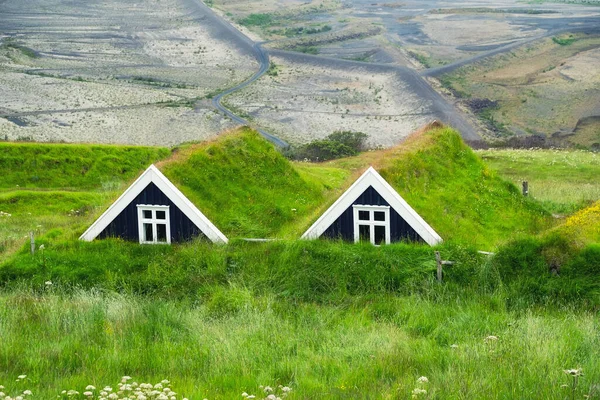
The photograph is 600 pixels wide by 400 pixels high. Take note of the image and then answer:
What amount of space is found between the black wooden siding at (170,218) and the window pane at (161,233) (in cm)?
20

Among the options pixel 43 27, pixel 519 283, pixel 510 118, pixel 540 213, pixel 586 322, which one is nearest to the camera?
pixel 586 322

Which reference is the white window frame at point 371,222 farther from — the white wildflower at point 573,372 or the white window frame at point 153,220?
the white wildflower at point 573,372

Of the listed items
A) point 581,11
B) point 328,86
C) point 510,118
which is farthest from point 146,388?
point 581,11

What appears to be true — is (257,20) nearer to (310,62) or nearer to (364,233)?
(310,62)

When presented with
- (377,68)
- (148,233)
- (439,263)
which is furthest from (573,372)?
(377,68)

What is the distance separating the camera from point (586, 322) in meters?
14.4

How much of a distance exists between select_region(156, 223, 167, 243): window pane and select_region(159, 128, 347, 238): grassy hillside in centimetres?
130

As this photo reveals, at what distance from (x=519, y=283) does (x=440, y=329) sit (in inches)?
110

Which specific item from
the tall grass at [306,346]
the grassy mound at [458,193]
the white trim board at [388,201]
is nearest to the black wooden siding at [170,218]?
the tall grass at [306,346]

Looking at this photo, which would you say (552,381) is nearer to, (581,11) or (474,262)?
(474,262)

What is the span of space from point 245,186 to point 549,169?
29.0m

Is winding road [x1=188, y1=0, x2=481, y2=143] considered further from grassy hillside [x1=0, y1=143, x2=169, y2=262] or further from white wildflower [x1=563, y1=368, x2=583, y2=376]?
white wildflower [x1=563, y1=368, x2=583, y2=376]

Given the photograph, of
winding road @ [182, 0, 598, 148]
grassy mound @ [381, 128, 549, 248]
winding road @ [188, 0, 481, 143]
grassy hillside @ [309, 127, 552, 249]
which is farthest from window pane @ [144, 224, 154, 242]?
winding road @ [182, 0, 598, 148]

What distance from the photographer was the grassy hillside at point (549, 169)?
38594 millimetres
